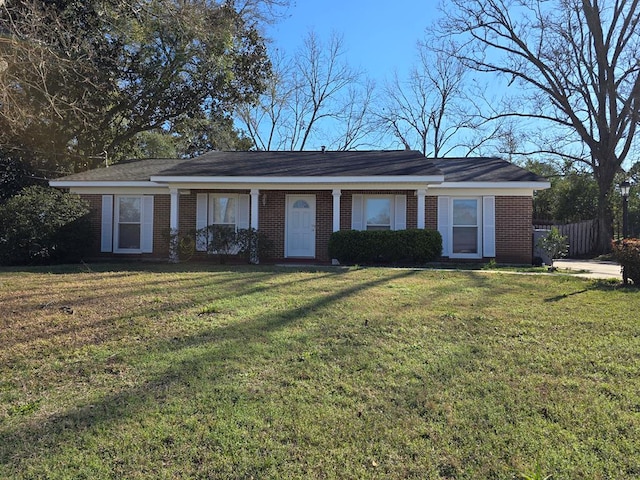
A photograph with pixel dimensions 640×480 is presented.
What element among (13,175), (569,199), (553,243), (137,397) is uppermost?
(569,199)

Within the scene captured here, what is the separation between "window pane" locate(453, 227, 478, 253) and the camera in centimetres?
1340

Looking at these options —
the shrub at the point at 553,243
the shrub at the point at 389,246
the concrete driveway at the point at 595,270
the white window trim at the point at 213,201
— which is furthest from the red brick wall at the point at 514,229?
the white window trim at the point at 213,201

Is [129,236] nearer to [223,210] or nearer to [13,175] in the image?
[223,210]

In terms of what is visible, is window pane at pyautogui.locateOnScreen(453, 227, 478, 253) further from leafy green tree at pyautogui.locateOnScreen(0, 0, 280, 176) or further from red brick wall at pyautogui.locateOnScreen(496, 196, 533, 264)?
leafy green tree at pyautogui.locateOnScreen(0, 0, 280, 176)

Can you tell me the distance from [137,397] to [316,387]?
1.42 metres

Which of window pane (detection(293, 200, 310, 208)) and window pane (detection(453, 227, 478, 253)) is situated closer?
window pane (detection(453, 227, 478, 253))

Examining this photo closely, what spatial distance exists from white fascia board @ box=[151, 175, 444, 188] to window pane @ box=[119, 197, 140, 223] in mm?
1825

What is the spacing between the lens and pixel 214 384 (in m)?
3.63

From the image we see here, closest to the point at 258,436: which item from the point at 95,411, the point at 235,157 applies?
the point at 95,411

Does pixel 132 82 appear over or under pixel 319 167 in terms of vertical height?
over

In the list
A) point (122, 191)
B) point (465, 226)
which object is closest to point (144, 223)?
point (122, 191)

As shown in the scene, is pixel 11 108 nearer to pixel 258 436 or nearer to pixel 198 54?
pixel 258 436

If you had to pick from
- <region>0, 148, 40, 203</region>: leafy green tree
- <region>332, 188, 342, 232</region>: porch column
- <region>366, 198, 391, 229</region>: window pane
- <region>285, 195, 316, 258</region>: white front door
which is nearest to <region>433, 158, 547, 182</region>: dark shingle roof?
<region>366, 198, 391, 229</region>: window pane

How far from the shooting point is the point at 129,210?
46.5ft
